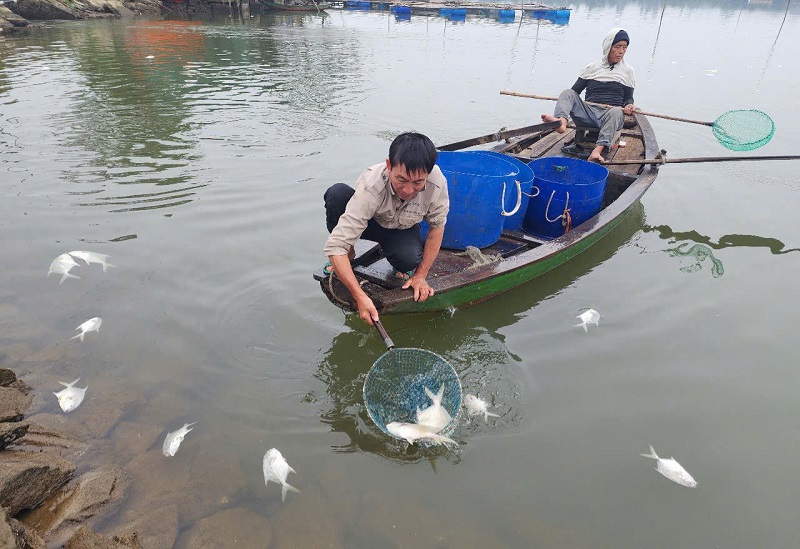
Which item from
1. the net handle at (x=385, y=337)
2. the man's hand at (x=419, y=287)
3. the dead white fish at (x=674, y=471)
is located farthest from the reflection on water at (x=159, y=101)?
the dead white fish at (x=674, y=471)

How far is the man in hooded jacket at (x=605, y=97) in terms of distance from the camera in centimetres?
698

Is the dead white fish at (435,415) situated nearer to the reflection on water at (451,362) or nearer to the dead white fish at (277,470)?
the reflection on water at (451,362)

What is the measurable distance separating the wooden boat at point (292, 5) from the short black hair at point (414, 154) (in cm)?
4362

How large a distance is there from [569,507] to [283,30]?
32279mm

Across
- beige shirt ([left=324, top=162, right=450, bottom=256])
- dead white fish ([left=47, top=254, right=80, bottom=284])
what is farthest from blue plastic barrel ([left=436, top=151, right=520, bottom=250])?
dead white fish ([left=47, top=254, right=80, bottom=284])

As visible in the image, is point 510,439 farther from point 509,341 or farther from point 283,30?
point 283,30

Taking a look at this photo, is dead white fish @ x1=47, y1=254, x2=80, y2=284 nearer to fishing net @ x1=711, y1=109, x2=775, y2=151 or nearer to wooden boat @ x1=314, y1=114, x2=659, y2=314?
wooden boat @ x1=314, y1=114, x2=659, y2=314

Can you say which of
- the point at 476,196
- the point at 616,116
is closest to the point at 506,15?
the point at 616,116

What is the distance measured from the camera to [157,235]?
605 cm

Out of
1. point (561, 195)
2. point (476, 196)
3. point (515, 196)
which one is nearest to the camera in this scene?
point (476, 196)

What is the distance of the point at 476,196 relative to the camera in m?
4.78

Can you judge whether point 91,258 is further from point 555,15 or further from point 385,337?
point 555,15

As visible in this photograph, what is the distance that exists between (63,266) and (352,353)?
3.37 m

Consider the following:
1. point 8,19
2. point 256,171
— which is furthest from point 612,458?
point 8,19
